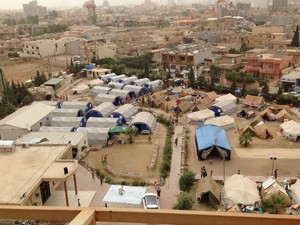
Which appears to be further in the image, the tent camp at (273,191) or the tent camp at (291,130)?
the tent camp at (291,130)

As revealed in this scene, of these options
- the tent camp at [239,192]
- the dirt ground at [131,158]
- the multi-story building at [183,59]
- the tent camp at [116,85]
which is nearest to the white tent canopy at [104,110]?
the dirt ground at [131,158]

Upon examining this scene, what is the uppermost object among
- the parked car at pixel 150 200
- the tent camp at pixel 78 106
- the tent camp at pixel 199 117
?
the tent camp at pixel 78 106

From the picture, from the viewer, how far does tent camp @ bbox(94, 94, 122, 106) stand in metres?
21.8

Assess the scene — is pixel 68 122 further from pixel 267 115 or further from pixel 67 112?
pixel 267 115

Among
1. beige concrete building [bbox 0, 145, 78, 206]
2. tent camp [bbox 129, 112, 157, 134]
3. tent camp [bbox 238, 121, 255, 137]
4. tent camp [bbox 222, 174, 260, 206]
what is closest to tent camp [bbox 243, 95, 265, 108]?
tent camp [bbox 238, 121, 255, 137]

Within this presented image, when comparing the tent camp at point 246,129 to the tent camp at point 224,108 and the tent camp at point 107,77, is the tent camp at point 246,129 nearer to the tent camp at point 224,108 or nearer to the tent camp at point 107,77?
the tent camp at point 224,108

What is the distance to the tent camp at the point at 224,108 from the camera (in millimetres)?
19203

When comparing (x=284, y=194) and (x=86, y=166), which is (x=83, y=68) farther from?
(x=284, y=194)

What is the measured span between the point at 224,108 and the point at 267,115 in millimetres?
2485

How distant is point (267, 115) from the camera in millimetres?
18359

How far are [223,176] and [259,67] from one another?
16.7 m

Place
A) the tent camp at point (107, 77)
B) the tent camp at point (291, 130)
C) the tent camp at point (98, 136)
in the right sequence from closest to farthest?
the tent camp at point (291, 130) < the tent camp at point (98, 136) < the tent camp at point (107, 77)

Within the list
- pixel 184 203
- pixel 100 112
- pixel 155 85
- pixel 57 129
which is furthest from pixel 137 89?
pixel 184 203

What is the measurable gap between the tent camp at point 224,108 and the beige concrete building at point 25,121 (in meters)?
9.84
